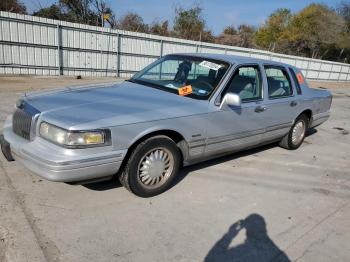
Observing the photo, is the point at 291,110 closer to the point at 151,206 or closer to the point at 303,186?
the point at 303,186

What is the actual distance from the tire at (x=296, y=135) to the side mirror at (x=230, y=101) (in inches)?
90.2

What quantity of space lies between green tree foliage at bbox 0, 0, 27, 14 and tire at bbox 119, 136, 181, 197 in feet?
81.1

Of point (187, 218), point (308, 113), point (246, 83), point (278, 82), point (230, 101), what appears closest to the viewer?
point (187, 218)

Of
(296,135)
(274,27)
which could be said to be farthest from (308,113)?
(274,27)

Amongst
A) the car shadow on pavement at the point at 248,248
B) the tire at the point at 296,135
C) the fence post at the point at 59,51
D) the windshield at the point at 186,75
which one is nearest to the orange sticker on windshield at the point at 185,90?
the windshield at the point at 186,75

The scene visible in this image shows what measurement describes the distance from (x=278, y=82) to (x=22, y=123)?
3.92 m

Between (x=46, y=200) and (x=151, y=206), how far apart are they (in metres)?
1.11

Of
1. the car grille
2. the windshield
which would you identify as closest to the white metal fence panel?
the windshield

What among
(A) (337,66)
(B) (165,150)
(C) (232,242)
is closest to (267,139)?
(B) (165,150)

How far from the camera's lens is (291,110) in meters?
5.70

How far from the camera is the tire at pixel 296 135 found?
20.0 feet

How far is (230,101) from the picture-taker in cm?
415

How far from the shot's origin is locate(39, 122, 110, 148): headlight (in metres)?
3.10

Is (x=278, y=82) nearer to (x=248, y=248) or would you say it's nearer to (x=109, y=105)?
(x=109, y=105)
